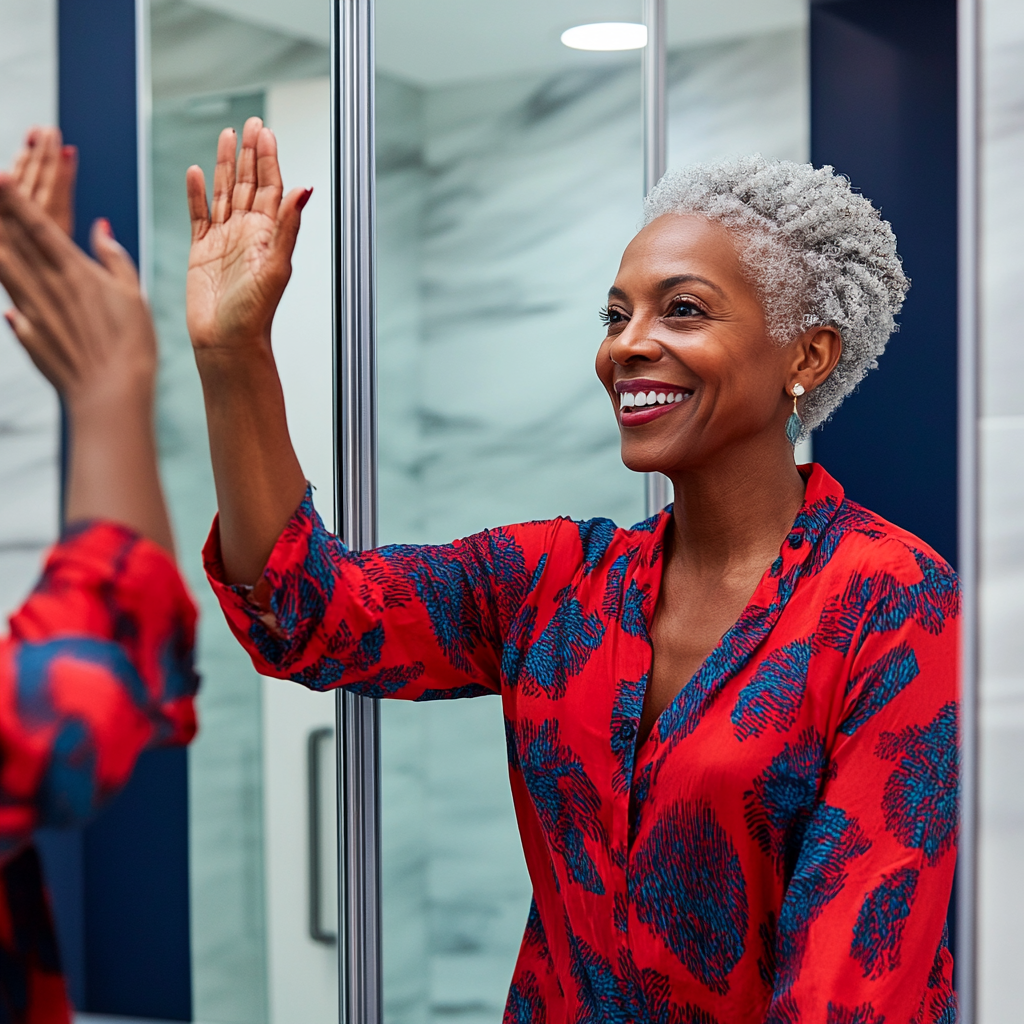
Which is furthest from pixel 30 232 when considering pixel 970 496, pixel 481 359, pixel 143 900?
pixel 481 359

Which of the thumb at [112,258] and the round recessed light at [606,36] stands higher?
the round recessed light at [606,36]

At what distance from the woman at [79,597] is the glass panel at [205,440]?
0.77m

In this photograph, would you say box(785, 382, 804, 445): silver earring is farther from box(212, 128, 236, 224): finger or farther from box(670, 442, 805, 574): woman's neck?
box(212, 128, 236, 224): finger

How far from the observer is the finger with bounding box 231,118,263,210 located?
3.43ft

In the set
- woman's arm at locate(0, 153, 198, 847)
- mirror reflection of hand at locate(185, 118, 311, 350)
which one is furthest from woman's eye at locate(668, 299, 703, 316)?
woman's arm at locate(0, 153, 198, 847)

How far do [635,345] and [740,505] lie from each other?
7.4 inches

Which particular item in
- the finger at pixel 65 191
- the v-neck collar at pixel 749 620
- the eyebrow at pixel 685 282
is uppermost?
the eyebrow at pixel 685 282

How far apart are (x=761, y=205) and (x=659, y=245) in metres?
0.11

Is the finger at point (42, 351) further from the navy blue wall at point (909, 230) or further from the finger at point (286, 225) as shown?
the navy blue wall at point (909, 230)

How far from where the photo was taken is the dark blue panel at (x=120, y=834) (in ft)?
3.39

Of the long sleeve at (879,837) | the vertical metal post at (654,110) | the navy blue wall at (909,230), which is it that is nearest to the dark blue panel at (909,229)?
the navy blue wall at (909,230)

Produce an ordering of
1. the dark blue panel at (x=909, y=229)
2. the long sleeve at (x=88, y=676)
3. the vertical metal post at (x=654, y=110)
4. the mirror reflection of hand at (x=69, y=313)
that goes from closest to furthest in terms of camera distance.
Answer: the long sleeve at (x=88, y=676) < the mirror reflection of hand at (x=69, y=313) < the vertical metal post at (x=654, y=110) < the dark blue panel at (x=909, y=229)

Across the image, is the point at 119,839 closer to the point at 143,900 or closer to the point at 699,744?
the point at 143,900

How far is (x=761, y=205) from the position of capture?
1217 mm
